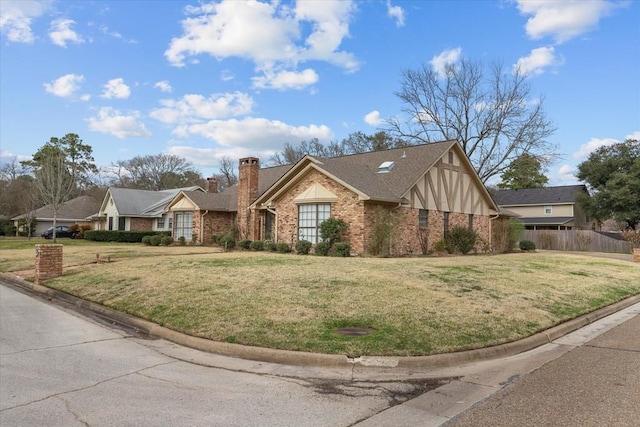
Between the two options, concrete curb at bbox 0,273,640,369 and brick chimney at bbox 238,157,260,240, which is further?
brick chimney at bbox 238,157,260,240

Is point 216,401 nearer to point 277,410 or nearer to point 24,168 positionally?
point 277,410

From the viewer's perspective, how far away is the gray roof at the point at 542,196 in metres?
47.3

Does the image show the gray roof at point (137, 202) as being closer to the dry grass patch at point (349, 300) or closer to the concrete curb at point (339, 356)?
the dry grass patch at point (349, 300)

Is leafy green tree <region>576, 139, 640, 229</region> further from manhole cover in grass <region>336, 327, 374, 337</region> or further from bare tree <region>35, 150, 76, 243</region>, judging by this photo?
bare tree <region>35, 150, 76, 243</region>

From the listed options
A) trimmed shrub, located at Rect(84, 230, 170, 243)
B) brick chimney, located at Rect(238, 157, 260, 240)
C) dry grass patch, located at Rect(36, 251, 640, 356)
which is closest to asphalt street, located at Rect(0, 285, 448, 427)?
dry grass patch, located at Rect(36, 251, 640, 356)

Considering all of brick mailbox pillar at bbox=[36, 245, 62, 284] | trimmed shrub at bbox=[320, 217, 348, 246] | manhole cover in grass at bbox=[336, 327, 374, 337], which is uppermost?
trimmed shrub at bbox=[320, 217, 348, 246]

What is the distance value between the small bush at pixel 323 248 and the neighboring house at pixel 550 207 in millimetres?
32471

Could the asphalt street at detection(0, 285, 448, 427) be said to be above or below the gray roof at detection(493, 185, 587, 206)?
below

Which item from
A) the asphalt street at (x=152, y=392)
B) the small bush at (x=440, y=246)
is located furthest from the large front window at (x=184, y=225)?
the asphalt street at (x=152, y=392)

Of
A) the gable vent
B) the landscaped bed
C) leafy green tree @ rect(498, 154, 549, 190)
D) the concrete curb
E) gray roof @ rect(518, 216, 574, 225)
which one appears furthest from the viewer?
leafy green tree @ rect(498, 154, 549, 190)

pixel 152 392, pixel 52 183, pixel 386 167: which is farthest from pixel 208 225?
pixel 152 392

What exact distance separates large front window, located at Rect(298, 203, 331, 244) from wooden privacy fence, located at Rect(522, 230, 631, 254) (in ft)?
79.1

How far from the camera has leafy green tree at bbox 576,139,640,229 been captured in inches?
1669

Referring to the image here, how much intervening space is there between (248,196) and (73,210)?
36073mm
